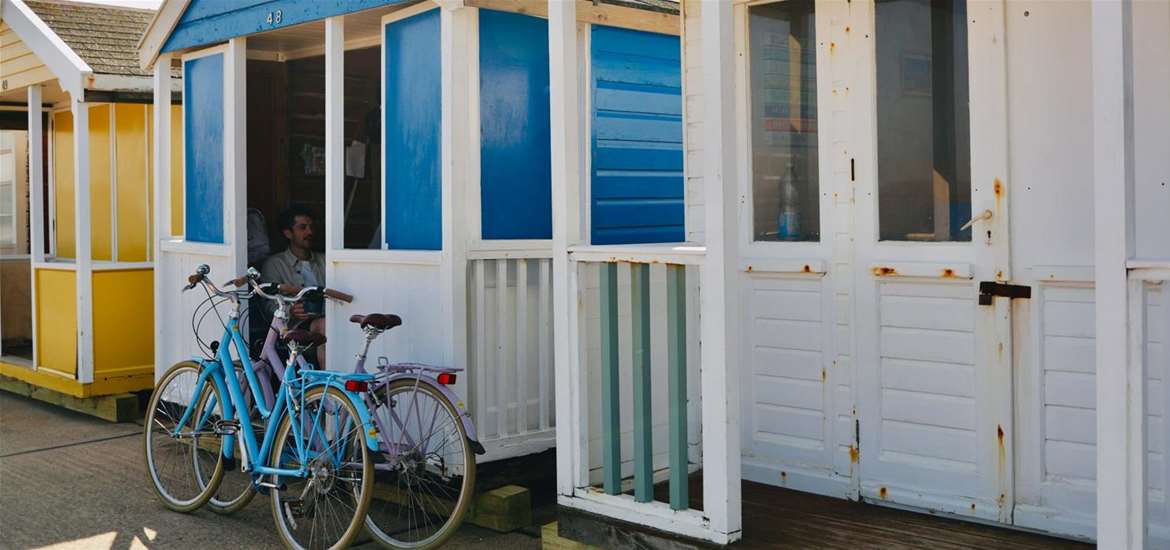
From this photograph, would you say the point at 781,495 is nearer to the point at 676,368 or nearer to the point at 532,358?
the point at 676,368

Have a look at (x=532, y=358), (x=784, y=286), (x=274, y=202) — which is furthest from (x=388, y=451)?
(x=274, y=202)

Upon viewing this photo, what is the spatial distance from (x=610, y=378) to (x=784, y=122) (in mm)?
1482

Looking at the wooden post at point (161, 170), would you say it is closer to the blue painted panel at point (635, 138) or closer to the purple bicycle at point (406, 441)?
the purple bicycle at point (406, 441)

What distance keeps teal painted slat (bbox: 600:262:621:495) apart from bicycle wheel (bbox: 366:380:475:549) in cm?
72

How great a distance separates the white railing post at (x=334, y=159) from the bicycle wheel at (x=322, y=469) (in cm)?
110

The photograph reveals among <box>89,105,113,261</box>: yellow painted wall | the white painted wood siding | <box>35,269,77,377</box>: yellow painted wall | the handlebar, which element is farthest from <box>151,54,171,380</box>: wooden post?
the white painted wood siding

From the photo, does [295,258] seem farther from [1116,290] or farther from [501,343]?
[1116,290]

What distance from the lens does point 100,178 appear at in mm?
9508

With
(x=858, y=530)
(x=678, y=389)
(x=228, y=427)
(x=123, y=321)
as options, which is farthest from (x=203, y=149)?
(x=858, y=530)

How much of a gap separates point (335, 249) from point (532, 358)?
1.31 meters

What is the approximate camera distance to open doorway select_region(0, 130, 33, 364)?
11102 millimetres

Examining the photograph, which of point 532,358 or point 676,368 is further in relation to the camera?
point 532,358

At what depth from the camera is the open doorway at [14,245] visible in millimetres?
11102

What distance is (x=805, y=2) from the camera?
5.30 metres
